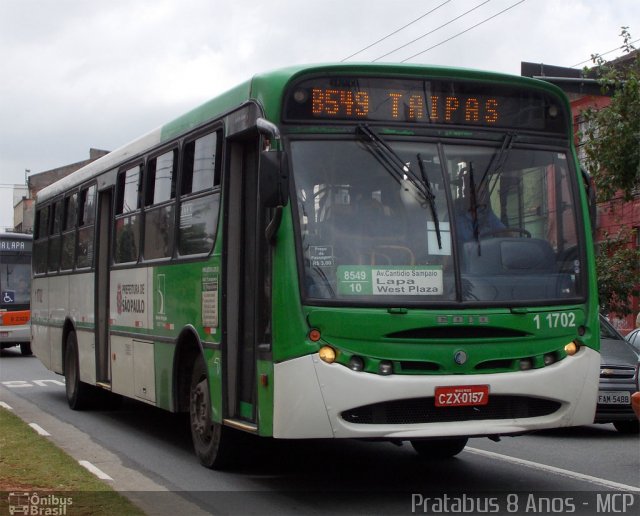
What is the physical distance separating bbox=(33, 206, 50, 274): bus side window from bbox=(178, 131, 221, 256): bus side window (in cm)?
825

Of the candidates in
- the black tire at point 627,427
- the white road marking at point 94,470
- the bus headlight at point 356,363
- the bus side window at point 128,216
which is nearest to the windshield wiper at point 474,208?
the bus headlight at point 356,363

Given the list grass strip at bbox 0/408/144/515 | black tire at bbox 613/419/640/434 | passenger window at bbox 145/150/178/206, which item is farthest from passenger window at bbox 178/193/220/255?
black tire at bbox 613/419/640/434

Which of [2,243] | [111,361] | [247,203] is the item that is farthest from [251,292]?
[2,243]

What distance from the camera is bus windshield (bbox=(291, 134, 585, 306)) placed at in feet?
28.0

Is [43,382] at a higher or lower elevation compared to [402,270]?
lower

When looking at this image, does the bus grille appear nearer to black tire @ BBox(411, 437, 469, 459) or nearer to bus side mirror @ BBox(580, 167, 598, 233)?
bus side mirror @ BBox(580, 167, 598, 233)

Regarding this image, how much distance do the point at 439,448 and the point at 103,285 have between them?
5.34 meters

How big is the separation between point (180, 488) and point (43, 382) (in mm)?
13874

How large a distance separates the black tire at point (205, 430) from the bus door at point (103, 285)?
3.94 m

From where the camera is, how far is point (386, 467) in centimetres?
1088

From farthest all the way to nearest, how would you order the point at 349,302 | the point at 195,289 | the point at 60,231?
1. the point at 60,231
2. the point at 195,289
3. the point at 349,302

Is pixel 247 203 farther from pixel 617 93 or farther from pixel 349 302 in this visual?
pixel 617 93

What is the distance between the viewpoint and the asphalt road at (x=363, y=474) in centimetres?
879

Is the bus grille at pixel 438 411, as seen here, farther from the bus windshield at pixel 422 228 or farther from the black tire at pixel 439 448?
the black tire at pixel 439 448
